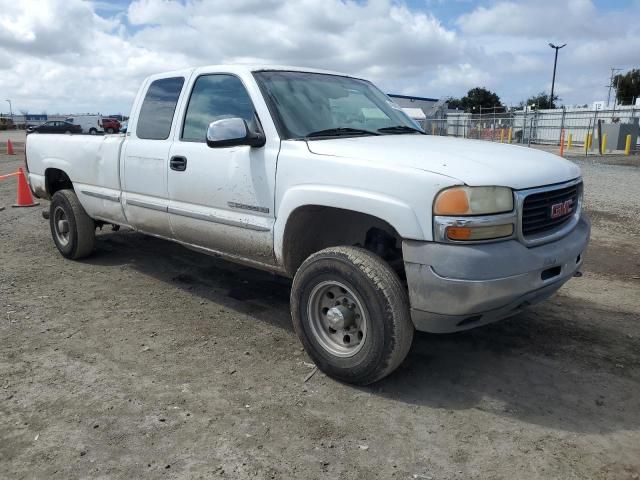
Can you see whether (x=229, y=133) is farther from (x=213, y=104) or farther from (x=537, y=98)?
(x=537, y=98)

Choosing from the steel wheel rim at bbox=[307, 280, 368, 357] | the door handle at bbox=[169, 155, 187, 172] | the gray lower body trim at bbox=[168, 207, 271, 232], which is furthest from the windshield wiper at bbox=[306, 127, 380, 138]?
the door handle at bbox=[169, 155, 187, 172]

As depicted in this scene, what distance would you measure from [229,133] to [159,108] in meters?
1.52

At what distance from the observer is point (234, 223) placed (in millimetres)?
4090

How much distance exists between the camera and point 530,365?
12.4ft

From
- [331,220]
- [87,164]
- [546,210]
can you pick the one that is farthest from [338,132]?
[87,164]

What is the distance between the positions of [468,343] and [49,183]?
200 inches

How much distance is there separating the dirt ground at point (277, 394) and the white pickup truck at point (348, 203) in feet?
1.37

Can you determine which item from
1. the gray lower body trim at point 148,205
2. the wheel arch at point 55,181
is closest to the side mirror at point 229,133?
the gray lower body trim at point 148,205

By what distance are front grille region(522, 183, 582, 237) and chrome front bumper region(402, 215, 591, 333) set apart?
0.13 meters

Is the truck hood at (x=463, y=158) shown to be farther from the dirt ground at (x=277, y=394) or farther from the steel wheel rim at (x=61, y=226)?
the steel wheel rim at (x=61, y=226)

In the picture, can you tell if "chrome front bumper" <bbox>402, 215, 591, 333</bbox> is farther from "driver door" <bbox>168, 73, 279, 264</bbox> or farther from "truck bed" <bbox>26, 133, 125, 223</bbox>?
"truck bed" <bbox>26, 133, 125, 223</bbox>

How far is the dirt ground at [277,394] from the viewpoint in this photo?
2.76 metres

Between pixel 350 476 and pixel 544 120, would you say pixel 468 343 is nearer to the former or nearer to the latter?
pixel 350 476

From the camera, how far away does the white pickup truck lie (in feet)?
9.87
